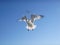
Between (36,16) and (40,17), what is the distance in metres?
0.18

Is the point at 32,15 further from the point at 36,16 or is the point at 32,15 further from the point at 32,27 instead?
the point at 32,27

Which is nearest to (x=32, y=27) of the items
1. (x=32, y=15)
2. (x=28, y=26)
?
(x=28, y=26)

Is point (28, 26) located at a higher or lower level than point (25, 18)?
lower

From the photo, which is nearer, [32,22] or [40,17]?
[32,22]

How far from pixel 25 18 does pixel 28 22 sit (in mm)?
238

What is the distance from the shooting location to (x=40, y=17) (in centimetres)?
581

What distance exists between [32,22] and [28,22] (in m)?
0.19

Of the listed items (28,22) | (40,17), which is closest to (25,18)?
(28,22)

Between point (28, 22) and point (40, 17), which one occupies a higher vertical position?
point (40, 17)

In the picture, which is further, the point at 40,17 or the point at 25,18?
the point at 40,17

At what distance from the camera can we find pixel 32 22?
213 inches

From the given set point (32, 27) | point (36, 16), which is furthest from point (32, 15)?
point (32, 27)

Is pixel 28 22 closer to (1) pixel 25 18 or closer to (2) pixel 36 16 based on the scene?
(1) pixel 25 18

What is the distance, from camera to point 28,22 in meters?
5.30
